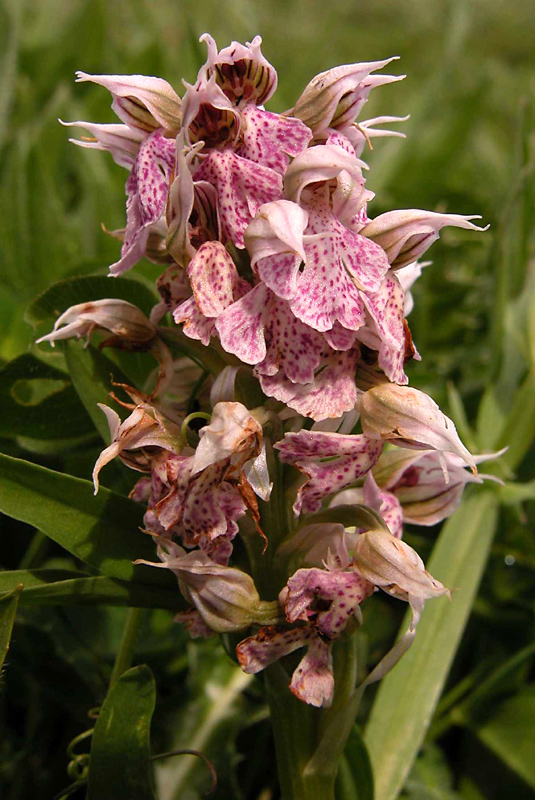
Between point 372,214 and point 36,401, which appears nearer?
point 36,401

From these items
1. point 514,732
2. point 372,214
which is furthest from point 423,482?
point 372,214

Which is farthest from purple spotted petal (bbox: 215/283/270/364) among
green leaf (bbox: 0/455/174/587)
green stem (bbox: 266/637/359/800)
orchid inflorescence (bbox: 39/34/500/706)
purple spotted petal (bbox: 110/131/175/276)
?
green stem (bbox: 266/637/359/800)

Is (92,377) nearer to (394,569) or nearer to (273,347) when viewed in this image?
(273,347)

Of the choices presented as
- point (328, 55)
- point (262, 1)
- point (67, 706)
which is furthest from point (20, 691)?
point (262, 1)

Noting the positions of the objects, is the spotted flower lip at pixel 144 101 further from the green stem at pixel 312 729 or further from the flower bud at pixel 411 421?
the green stem at pixel 312 729

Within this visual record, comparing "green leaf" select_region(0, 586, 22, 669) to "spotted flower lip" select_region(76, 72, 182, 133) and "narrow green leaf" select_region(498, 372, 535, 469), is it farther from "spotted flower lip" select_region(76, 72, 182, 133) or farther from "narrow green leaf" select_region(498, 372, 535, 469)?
"narrow green leaf" select_region(498, 372, 535, 469)

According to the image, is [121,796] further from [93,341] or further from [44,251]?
[44,251]

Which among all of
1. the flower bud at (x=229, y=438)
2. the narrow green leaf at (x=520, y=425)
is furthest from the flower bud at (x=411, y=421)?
the narrow green leaf at (x=520, y=425)
